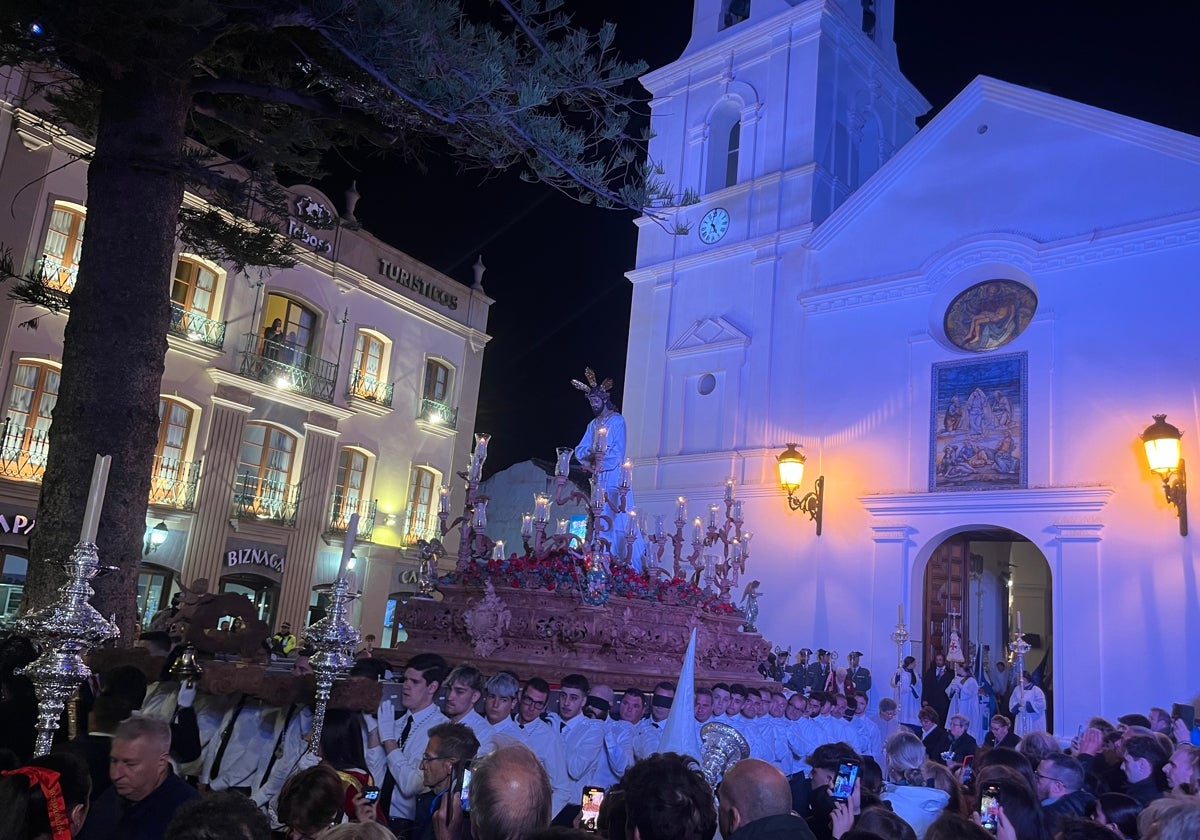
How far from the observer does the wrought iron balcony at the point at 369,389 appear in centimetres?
2416

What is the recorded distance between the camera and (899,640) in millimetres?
14539

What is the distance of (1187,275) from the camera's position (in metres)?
14.7

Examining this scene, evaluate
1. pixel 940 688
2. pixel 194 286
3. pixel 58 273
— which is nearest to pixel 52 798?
pixel 940 688

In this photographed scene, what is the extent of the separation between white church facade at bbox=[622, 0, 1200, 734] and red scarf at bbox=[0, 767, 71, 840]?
47.4ft

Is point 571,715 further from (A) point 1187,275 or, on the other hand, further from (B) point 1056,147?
(B) point 1056,147

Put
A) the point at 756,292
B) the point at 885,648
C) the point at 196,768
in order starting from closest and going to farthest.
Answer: the point at 196,768 → the point at 885,648 → the point at 756,292

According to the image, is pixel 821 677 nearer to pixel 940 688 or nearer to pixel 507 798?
pixel 940 688

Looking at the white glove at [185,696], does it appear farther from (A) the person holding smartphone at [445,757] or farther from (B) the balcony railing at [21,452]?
(B) the balcony railing at [21,452]

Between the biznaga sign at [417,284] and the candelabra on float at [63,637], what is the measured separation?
22.2 metres

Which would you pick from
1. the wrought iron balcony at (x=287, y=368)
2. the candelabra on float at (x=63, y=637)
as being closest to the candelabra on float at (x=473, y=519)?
the candelabra on float at (x=63, y=637)

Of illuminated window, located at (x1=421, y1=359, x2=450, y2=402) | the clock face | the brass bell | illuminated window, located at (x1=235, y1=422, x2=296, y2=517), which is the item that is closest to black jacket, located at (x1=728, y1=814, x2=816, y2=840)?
the brass bell

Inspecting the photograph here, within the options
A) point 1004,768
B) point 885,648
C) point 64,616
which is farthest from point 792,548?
point 64,616

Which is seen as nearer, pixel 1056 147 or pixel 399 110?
pixel 399 110

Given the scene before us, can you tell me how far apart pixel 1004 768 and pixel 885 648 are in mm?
12704
